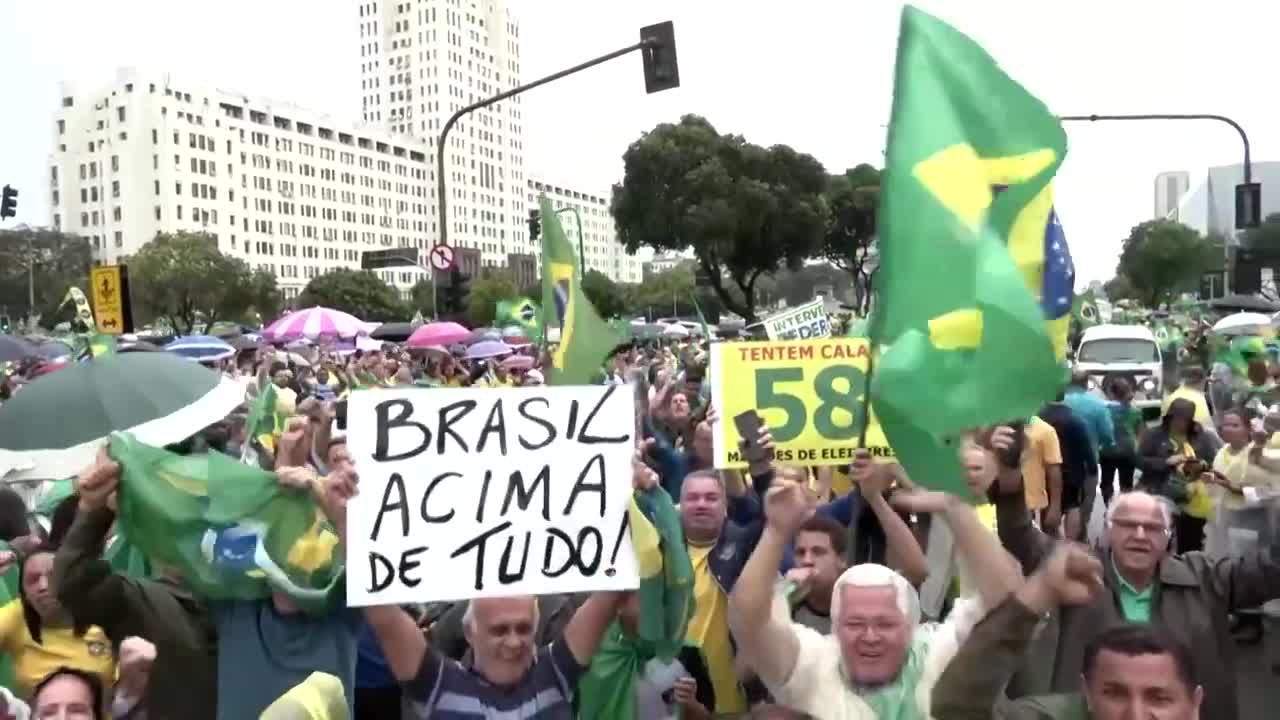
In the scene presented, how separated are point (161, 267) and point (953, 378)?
249 feet

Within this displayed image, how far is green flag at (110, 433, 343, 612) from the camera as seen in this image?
3.73 meters

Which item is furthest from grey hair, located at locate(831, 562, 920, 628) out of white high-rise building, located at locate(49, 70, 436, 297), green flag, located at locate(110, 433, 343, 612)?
white high-rise building, located at locate(49, 70, 436, 297)

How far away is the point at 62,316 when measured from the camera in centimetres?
7538

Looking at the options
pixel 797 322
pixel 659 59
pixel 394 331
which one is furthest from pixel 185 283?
pixel 797 322

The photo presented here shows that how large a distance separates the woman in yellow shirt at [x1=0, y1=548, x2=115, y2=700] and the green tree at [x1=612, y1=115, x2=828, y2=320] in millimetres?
40022

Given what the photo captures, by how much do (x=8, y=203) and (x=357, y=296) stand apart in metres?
69.1

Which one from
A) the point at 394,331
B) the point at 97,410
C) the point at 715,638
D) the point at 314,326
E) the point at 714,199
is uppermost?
the point at 714,199

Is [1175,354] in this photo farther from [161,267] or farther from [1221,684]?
[161,267]

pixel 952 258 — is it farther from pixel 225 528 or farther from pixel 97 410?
pixel 97 410

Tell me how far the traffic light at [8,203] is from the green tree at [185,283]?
44.7m

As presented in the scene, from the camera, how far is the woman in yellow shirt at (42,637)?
13.1 feet

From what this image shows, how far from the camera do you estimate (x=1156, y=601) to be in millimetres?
A: 4094

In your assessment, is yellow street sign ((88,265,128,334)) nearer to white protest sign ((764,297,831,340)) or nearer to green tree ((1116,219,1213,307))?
white protest sign ((764,297,831,340))

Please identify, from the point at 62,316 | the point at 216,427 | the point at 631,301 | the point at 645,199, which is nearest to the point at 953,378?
the point at 216,427
